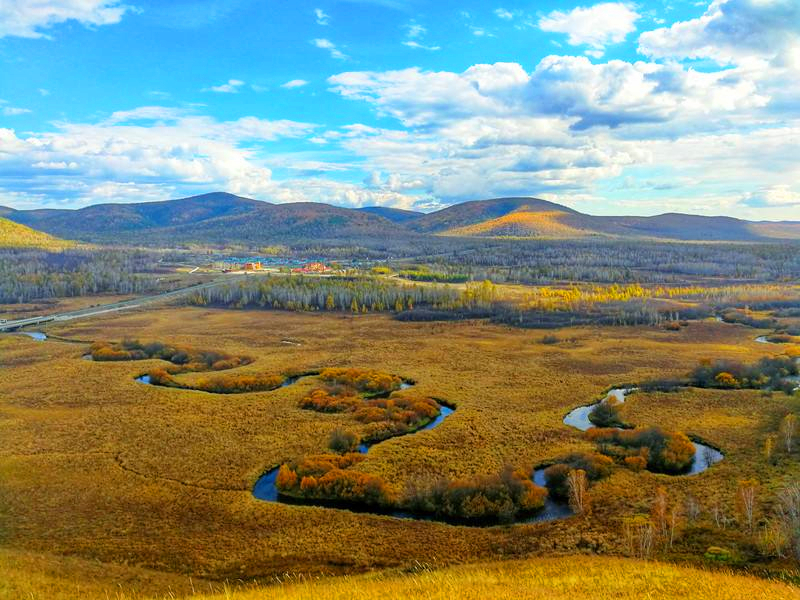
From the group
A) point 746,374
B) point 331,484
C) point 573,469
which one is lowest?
point 331,484

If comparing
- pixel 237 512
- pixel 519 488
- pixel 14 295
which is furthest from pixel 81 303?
pixel 519 488

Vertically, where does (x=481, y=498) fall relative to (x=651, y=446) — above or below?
below

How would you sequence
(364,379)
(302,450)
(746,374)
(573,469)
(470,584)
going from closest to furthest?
(470,584) < (573,469) < (302,450) < (746,374) < (364,379)

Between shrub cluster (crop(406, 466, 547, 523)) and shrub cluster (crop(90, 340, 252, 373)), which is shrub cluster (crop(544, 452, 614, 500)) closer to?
shrub cluster (crop(406, 466, 547, 523))

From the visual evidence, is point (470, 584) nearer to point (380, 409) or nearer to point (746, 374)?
point (380, 409)

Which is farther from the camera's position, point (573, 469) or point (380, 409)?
point (380, 409)

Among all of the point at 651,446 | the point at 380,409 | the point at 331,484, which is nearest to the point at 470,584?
the point at 331,484

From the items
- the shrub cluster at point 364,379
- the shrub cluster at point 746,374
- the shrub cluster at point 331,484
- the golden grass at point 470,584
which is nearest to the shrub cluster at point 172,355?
the shrub cluster at point 364,379
